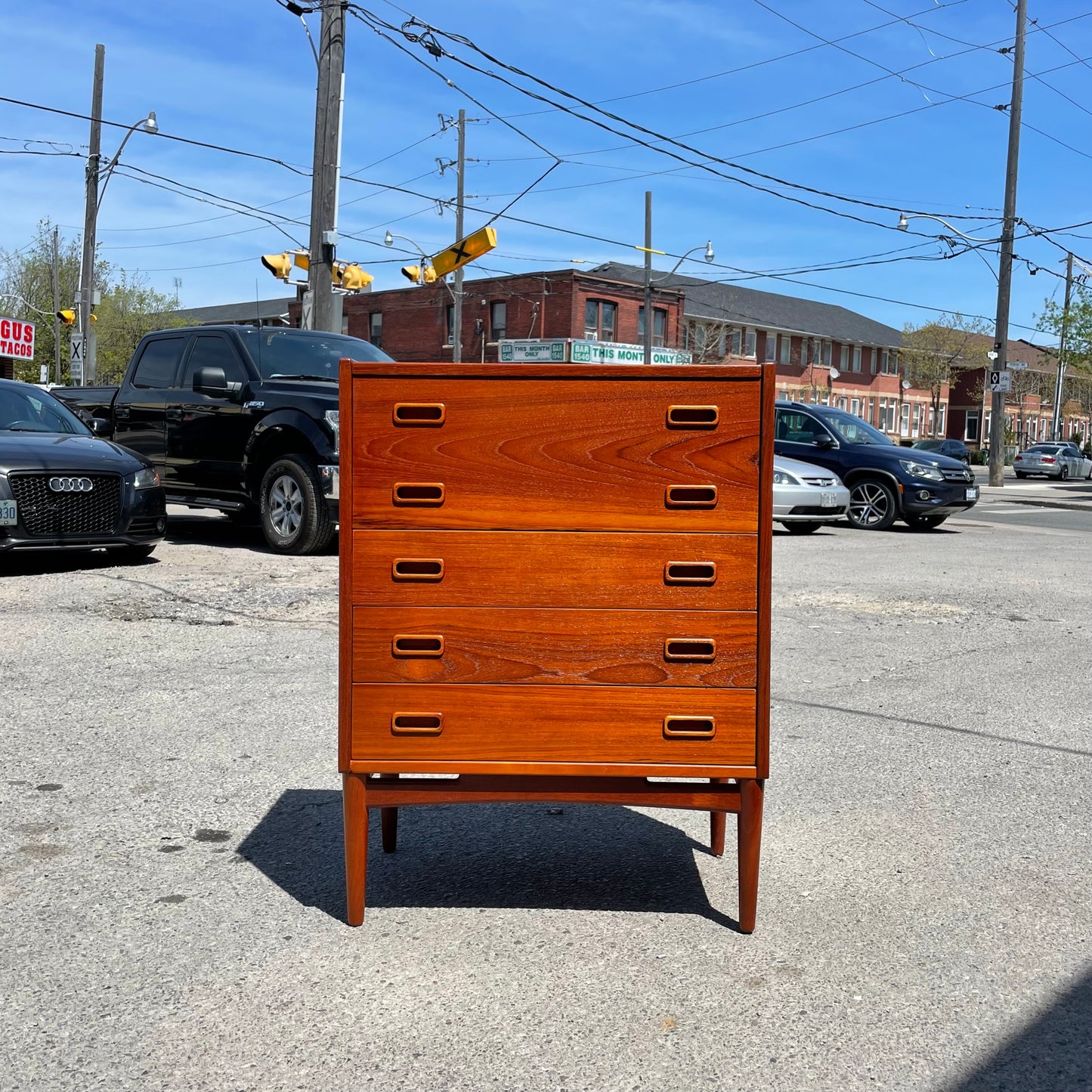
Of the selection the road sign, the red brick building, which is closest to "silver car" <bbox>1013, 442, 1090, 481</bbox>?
the red brick building

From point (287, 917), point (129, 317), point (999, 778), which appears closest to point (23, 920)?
point (287, 917)

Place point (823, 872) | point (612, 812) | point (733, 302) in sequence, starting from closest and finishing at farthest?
point (823, 872)
point (612, 812)
point (733, 302)

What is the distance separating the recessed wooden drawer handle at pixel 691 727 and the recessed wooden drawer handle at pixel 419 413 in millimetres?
923

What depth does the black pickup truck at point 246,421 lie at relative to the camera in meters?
9.98

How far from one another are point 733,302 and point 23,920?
63956 mm

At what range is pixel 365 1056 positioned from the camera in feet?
7.72

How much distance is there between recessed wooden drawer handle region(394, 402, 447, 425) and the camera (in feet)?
9.36

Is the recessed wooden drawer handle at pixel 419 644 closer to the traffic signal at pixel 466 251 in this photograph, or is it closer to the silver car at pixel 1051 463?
the traffic signal at pixel 466 251

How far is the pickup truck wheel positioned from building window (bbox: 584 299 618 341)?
36.1 metres

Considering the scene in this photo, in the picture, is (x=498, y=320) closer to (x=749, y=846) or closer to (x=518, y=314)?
(x=518, y=314)

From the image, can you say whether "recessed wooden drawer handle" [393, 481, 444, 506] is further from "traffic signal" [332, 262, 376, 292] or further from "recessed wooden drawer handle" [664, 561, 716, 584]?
"traffic signal" [332, 262, 376, 292]

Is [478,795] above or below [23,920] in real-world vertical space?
above

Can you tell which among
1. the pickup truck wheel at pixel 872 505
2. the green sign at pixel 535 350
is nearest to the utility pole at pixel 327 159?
the pickup truck wheel at pixel 872 505

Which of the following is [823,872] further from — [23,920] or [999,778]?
[23,920]
